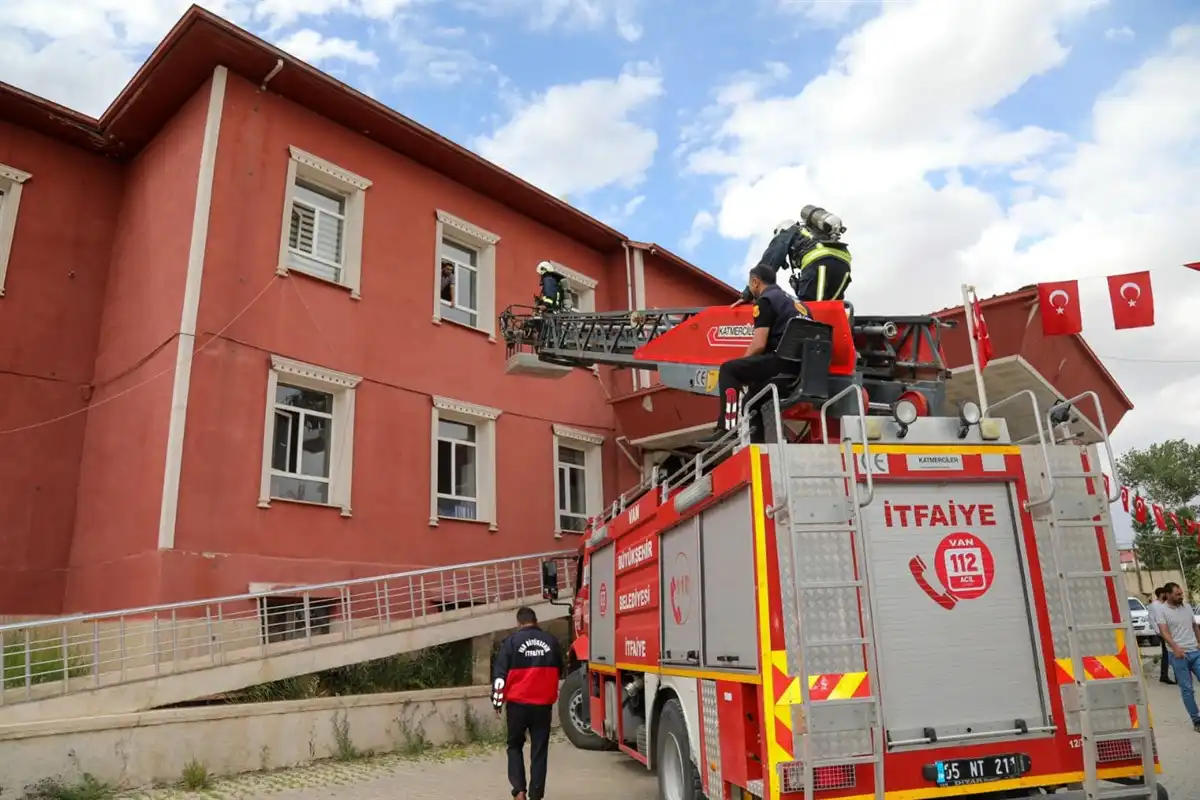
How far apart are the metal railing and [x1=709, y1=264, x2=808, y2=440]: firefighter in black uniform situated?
5.52 meters

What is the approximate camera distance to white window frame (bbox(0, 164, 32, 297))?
12.8 metres

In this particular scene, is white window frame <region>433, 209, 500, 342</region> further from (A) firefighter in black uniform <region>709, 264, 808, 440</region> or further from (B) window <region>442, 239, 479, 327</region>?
(A) firefighter in black uniform <region>709, 264, 808, 440</region>

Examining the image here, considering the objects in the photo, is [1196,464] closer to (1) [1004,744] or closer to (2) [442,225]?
(2) [442,225]

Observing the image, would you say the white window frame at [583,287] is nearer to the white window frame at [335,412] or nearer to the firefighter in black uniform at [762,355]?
the white window frame at [335,412]

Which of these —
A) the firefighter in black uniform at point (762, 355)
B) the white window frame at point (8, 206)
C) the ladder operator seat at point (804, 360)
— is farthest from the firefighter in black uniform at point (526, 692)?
the white window frame at point (8, 206)

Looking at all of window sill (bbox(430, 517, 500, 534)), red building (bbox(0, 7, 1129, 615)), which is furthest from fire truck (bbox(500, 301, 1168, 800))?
window sill (bbox(430, 517, 500, 534))

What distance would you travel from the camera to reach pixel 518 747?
732cm

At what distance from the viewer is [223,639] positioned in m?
9.95

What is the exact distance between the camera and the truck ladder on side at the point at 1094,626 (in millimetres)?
4945

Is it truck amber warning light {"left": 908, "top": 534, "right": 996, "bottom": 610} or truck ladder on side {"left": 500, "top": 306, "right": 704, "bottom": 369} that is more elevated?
truck ladder on side {"left": 500, "top": 306, "right": 704, "bottom": 369}

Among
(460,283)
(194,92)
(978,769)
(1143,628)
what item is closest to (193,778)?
(978,769)

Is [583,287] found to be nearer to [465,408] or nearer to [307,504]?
[465,408]

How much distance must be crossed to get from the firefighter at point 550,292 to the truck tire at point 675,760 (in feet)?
20.5

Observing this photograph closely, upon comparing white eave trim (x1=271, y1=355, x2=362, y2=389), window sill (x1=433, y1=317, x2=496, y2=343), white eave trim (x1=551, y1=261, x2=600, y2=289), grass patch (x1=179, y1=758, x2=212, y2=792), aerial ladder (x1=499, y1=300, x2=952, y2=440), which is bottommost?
grass patch (x1=179, y1=758, x2=212, y2=792)
